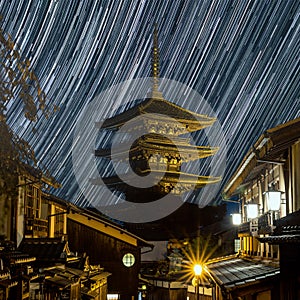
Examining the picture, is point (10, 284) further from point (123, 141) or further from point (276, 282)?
point (123, 141)

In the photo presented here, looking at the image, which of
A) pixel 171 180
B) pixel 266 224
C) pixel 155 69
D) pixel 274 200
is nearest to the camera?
pixel 274 200

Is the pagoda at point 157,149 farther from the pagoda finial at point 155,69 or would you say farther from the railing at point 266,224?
the railing at point 266,224

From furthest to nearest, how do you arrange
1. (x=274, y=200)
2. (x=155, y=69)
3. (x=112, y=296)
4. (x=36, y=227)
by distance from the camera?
(x=155, y=69), (x=112, y=296), (x=36, y=227), (x=274, y=200)

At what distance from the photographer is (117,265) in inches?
1268

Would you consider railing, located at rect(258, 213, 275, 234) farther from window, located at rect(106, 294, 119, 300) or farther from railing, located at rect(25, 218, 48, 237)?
window, located at rect(106, 294, 119, 300)

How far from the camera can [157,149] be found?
1918 inches

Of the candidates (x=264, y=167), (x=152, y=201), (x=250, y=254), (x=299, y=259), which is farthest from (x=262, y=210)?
(x=152, y=201)

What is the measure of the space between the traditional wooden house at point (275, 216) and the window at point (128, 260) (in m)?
11.7

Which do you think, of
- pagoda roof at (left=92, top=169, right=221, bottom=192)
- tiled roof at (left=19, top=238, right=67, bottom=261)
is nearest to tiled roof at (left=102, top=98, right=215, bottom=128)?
pagoda roof at (left=92, top=169, right=221, bottom=192)

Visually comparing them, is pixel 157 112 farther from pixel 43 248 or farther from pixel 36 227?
pixel 43 248

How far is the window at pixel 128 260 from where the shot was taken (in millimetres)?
32219

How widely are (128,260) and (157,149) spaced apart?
17.6m

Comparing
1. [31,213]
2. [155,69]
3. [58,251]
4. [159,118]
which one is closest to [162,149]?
[159,118]

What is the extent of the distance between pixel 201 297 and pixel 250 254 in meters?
5.85
